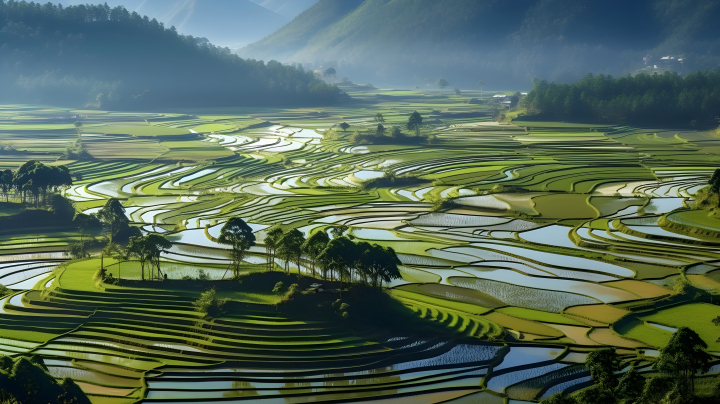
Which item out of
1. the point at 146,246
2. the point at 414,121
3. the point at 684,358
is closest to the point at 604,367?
the point at 684,358

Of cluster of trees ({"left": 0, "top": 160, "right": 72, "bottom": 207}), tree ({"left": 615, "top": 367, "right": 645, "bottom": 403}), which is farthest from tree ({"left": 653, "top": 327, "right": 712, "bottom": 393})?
cluster of trees ({"left": 0, "top": 160, "right": 72, "bottom": 207})

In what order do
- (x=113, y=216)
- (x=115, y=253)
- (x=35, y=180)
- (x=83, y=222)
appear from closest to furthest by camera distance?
1. (x=115, y=253)
2. (x=83, y=222)
3. (x=113, y=216)
4. (x=35, y=180)

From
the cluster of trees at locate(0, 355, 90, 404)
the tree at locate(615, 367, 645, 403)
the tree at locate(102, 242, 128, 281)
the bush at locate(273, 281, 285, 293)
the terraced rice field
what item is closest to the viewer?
the tree at locate(615, 367, 645, 403)

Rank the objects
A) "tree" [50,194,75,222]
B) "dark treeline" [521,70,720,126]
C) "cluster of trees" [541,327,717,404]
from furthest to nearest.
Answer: "dark treeline" [521,70,720,126]
"tree" [50,194,75,222]
"cluster of trees" [541,327,717,404]

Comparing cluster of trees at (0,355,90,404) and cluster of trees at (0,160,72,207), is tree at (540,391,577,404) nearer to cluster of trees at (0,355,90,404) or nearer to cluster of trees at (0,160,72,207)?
cluster of trees at (0,355,90,404)

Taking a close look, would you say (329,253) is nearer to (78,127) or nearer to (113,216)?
(113,216)

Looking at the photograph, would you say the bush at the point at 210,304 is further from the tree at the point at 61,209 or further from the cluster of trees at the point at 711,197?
the cluster of trees at the point at 711,197
